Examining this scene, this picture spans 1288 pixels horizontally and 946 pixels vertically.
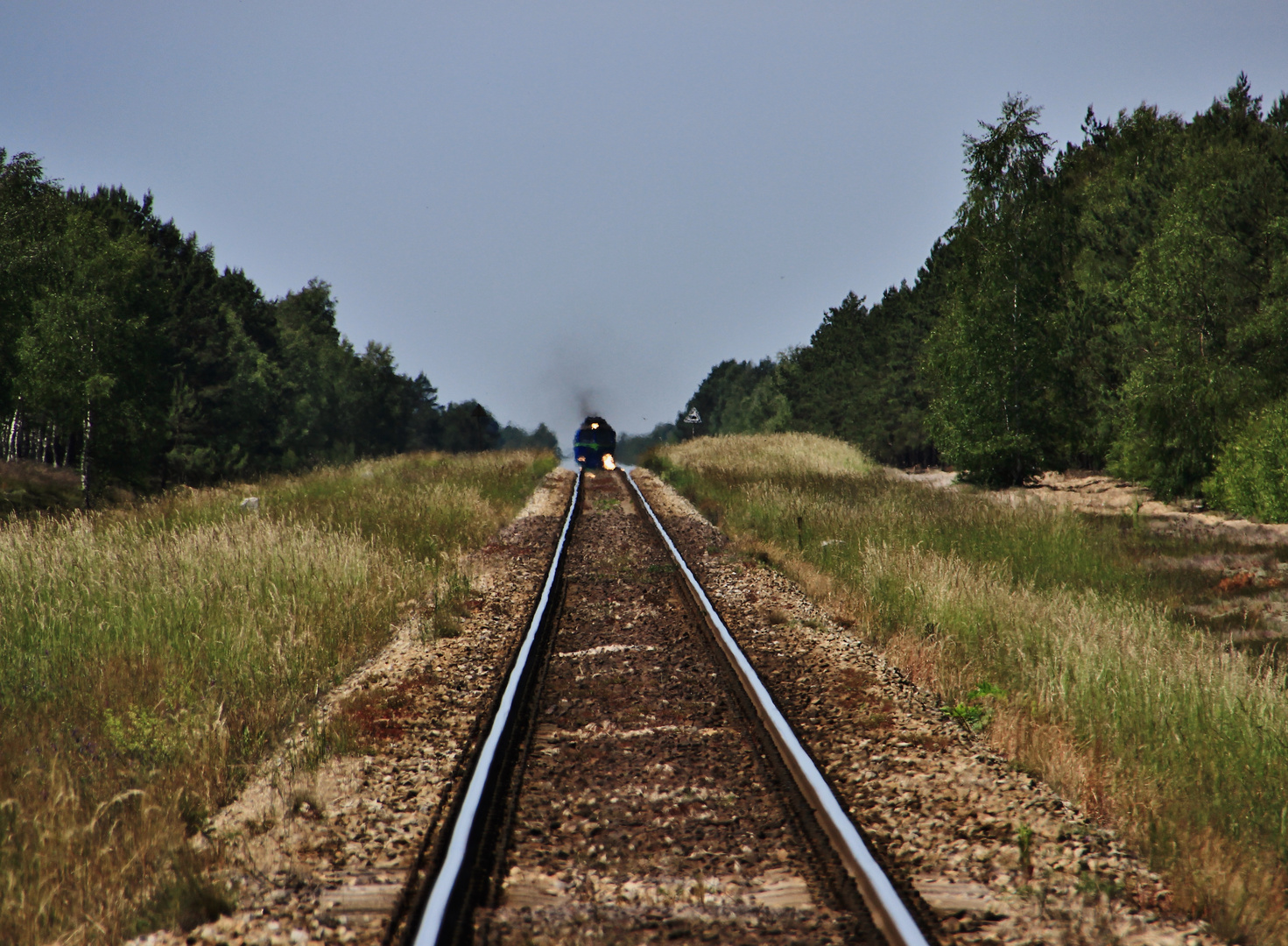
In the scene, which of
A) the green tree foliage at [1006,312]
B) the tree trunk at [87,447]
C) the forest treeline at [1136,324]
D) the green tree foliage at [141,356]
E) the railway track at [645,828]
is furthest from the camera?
the tree trunk at [87,447]

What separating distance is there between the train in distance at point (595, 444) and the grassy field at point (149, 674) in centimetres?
2013

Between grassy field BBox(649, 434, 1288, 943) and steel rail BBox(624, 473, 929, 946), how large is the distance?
1.31 metres

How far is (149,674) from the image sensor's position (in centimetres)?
628

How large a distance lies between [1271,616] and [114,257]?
44.0m

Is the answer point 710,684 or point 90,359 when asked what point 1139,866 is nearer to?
point 710,684

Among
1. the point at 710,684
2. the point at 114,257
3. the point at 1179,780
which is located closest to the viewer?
the point at 1179,780

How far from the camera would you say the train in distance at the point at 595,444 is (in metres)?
33.8

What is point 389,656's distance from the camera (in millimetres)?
7844

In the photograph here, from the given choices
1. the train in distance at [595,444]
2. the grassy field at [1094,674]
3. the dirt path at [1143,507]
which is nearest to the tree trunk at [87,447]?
the train in distance at [595,444]

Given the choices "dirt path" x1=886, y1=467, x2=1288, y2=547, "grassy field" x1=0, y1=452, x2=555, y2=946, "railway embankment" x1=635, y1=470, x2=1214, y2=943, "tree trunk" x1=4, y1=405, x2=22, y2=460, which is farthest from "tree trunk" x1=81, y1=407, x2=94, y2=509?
"railway embankment" x1=635, y1=470, x2=1214, y2=943

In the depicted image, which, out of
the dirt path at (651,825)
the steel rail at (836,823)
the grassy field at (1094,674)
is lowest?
the dirt path at (651,825)

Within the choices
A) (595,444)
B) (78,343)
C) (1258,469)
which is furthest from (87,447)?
(1258,469)

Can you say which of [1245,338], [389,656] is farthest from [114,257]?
[1245,338]

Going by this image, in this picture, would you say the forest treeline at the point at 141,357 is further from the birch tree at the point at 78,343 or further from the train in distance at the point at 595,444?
the train in distance at the point at 595,444
